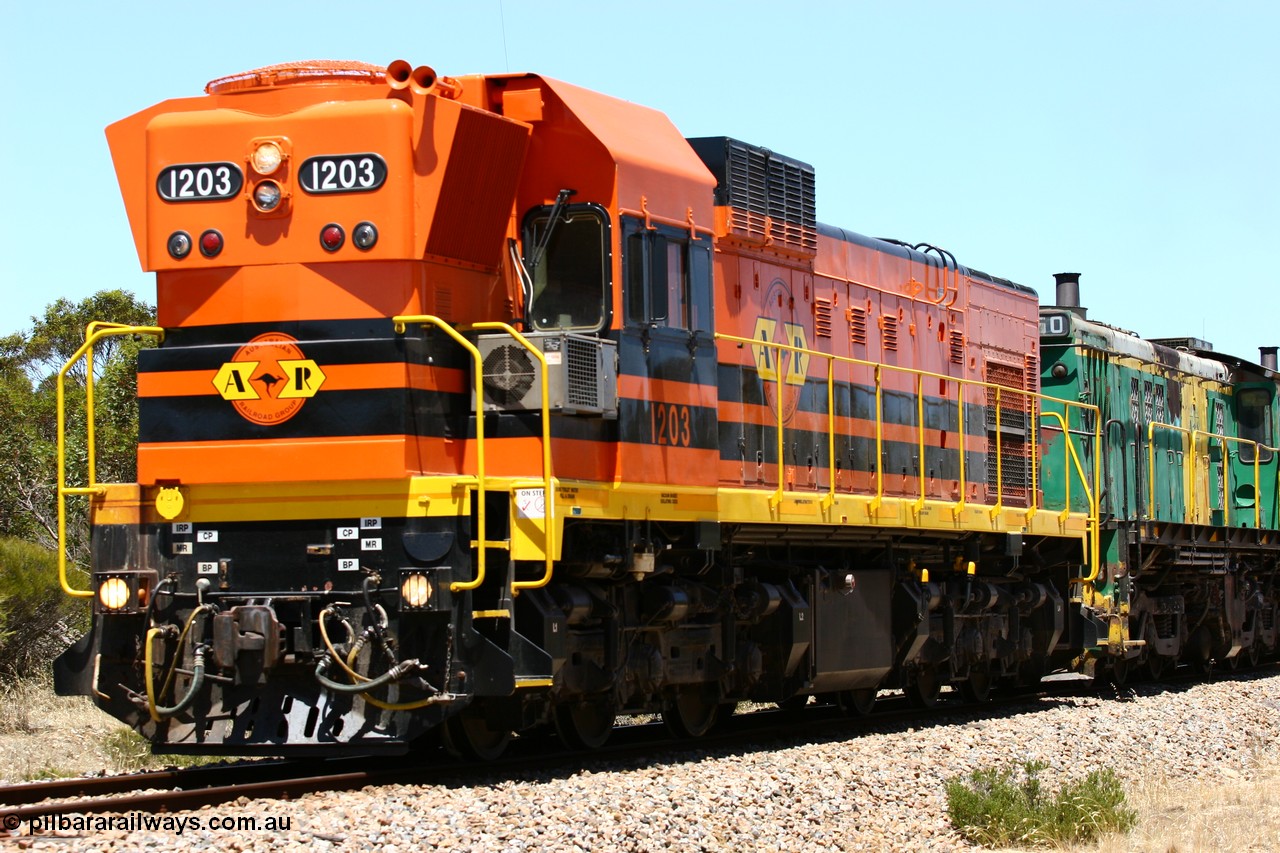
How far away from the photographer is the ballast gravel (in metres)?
7.95

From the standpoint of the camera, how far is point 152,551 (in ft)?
33.4

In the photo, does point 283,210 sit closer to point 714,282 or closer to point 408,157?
point 408,157

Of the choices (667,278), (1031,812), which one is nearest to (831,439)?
(667,278)

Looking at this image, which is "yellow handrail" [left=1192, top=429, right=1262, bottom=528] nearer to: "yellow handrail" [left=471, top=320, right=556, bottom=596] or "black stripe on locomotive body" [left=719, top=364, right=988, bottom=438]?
"black stripe on locomotive body" [left=719, top=364, right=988, bottom=438]

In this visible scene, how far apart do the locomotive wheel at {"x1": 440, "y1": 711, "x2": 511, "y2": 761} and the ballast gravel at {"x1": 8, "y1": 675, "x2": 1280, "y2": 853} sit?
609mm

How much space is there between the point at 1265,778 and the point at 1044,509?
16.4 feet

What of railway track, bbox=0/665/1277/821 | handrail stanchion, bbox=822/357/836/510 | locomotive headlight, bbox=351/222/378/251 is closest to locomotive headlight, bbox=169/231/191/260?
locomotive headlight, bbox=351/222/378/251

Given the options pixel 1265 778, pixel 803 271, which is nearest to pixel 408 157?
pixel 803 271

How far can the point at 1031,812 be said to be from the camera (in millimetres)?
10422

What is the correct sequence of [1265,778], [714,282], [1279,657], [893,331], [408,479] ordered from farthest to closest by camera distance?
[1279,657] → [893,331] → [1265,778] → [714,282] → [408,479]

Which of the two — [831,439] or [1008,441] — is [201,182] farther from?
[1008,441]

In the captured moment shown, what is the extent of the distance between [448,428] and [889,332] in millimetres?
6395

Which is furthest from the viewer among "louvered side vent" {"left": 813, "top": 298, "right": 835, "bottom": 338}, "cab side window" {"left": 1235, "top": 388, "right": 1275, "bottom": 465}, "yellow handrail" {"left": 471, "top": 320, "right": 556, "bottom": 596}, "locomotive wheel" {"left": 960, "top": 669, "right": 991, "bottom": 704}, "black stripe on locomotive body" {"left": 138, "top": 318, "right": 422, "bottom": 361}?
"cab side window" {"left": 1235, "top": 388, "right": 1275, "bottom": 465}

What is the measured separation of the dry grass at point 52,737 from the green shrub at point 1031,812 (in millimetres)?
6096
